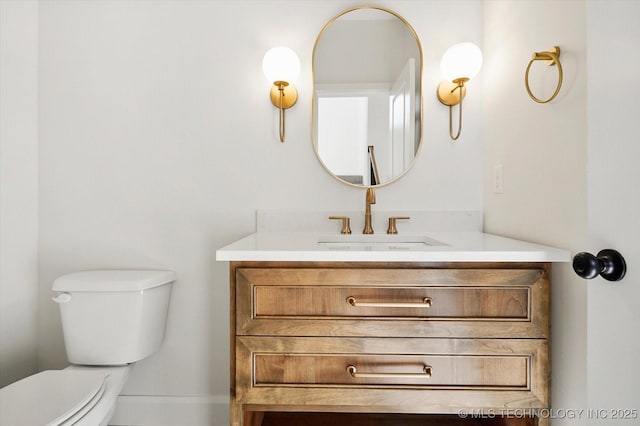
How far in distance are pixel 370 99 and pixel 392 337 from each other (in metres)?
1.02

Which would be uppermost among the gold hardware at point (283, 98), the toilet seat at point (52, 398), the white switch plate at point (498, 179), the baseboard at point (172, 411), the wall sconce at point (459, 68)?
the wall sconce at point (459, 68)

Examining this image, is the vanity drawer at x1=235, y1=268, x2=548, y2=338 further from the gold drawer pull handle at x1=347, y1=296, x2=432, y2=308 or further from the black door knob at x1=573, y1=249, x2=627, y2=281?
the black door knob at x1=573, y1=249, x2=627, y2=281

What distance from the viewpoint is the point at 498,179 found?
5.12ft

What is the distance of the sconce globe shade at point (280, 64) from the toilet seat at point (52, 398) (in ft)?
4.30

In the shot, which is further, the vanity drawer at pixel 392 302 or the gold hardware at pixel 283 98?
the gold hardware at pixel 283 98

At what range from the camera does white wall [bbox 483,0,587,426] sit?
105 cm

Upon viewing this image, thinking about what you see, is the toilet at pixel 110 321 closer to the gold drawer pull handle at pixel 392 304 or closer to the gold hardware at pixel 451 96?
the gold drawer pull handle at pixel 392 304

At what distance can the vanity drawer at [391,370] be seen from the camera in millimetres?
1123

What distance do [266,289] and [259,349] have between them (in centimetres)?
18

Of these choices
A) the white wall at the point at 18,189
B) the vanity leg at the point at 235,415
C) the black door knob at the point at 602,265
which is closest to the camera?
the black door knob at the point at 602,265

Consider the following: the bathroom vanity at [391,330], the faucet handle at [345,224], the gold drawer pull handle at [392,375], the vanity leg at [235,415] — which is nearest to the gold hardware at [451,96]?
the faucet handle at [345,224]

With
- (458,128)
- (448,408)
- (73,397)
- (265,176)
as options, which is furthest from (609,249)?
(73,397)

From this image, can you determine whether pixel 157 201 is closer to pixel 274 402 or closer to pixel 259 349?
pixel 259 349

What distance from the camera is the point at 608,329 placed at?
0.96m
